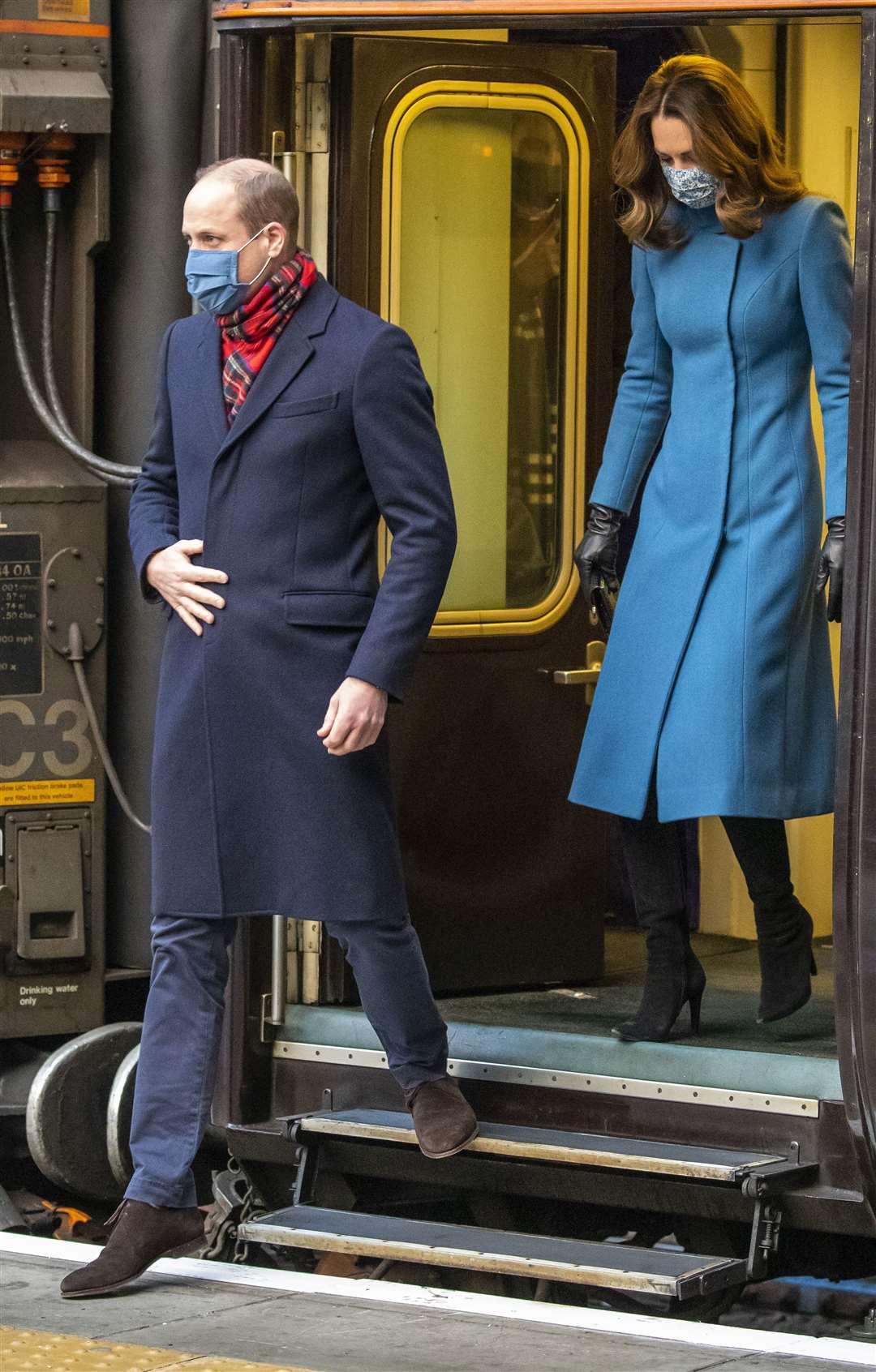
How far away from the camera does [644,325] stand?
480cm

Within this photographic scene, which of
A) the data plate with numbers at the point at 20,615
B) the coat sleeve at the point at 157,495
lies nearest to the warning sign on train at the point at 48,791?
the data plate with numbers at the point at 20,615

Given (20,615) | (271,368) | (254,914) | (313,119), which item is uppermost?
(313,119)

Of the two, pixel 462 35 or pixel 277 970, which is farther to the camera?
pixel 462 35

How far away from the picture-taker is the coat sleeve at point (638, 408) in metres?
4.80

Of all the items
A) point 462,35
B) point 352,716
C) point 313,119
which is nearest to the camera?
point 352,716

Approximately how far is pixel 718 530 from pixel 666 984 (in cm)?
86

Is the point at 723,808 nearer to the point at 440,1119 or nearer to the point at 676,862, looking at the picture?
the point at 676,862

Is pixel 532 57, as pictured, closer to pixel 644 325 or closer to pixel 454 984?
pixel 644 325

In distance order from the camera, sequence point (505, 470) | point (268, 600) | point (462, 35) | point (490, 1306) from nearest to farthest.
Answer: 1. point (490, 1306)
2. point (268, 600)
3. point (462, 35)
4. point (505, 470)

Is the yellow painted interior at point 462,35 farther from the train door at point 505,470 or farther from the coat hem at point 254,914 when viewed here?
the coat hem at point 254,914

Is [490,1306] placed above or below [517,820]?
below

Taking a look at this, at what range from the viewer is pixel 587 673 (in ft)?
17.7

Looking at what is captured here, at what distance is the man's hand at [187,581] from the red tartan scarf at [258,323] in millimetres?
245

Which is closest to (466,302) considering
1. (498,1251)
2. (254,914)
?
(254,914)
